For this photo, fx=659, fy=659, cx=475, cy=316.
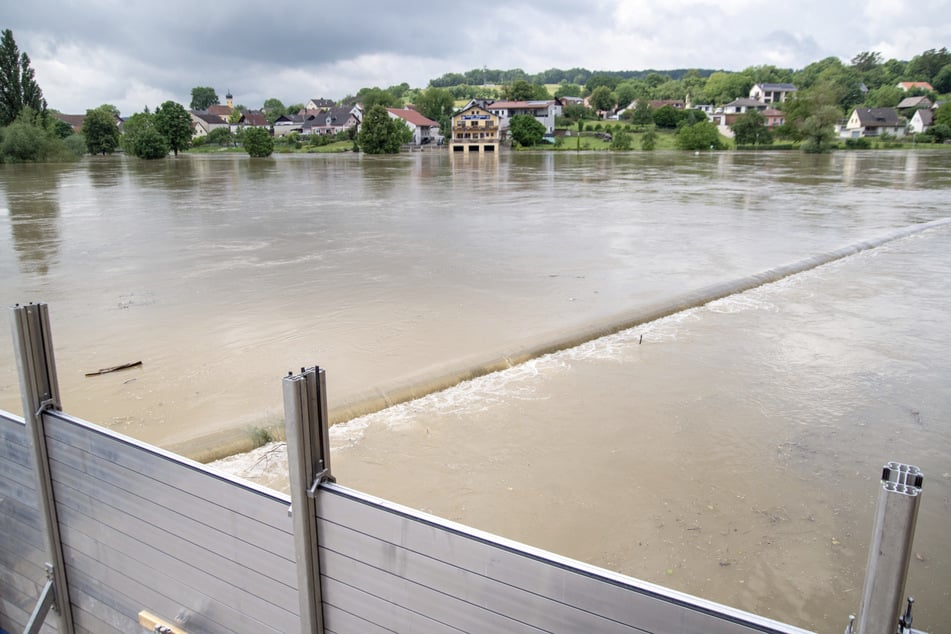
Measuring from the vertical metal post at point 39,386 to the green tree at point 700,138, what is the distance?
268 feet

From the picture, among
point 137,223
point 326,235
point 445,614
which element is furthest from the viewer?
point 137,223

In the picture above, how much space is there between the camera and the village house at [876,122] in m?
93.2

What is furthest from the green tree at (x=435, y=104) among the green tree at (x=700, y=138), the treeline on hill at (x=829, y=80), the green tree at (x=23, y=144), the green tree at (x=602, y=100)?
the green tree at (x=23, y=144)

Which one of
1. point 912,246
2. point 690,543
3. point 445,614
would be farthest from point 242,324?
point 912,246

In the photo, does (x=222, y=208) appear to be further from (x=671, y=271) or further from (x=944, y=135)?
(x=944, y=135)

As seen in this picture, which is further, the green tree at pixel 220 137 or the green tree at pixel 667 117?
the green tree at pixel 220 137

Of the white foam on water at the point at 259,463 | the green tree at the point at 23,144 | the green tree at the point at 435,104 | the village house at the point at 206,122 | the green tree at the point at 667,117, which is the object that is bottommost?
the white foam on water at the point at 259,463

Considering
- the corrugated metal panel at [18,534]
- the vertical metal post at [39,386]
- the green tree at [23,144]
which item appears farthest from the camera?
the green tree at [23,144]

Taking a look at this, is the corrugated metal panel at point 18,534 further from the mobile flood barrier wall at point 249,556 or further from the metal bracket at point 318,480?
the metal bracket at point 318,480

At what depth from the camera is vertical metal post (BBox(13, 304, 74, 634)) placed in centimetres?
302

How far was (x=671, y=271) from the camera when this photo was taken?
40.3 ft

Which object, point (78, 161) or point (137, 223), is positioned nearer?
point (137, 223)

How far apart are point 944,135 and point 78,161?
94.2 meters

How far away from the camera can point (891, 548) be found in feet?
5.14
